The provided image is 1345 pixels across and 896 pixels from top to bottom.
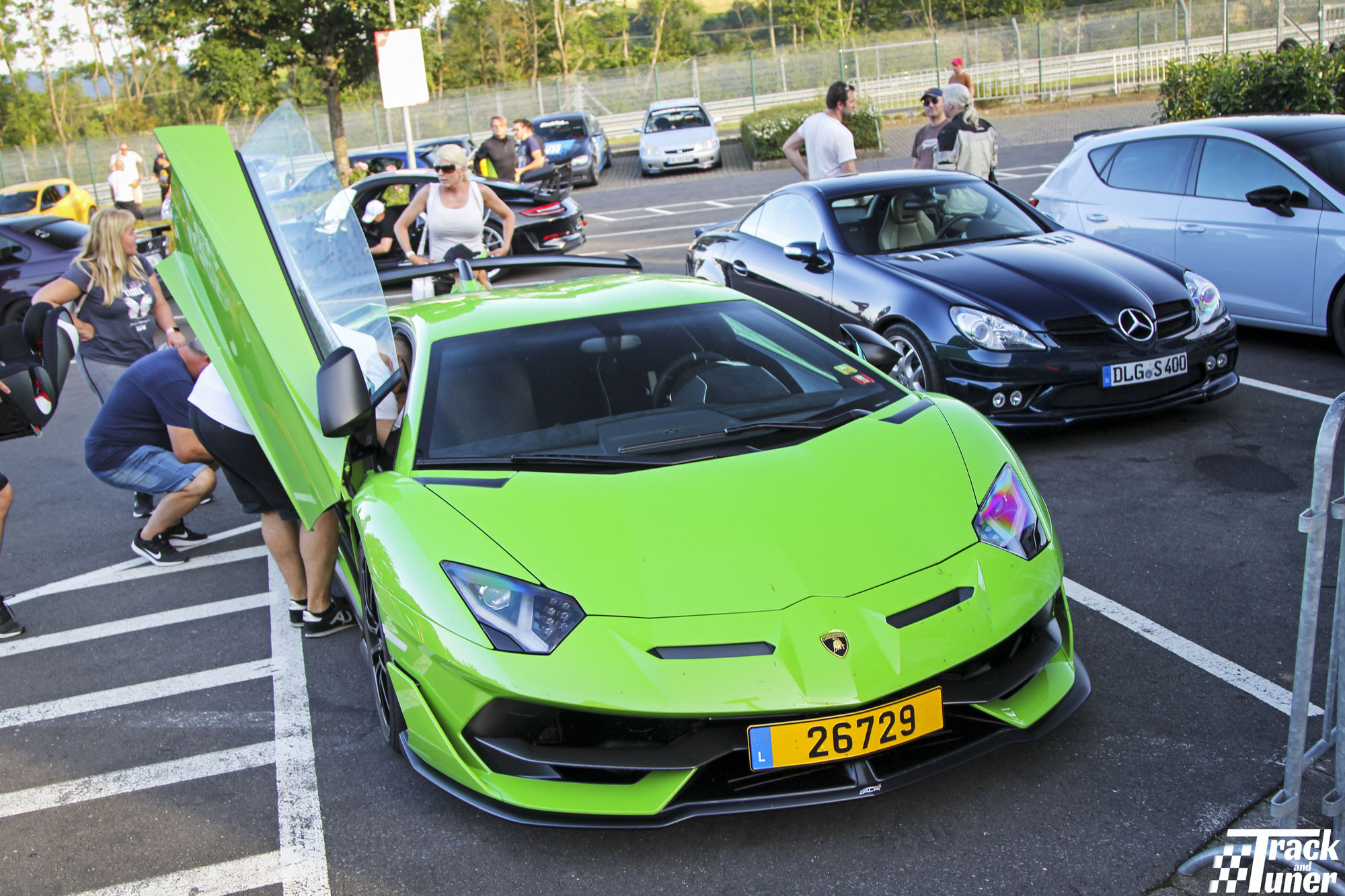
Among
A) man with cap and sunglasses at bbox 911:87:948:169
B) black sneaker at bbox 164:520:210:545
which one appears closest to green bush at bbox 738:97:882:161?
man with cap and sunglasses at bbox 911:87:948:169

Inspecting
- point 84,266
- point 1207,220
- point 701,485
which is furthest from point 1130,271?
point 84,266

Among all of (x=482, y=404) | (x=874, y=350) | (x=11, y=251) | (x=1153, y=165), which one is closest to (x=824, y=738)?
(x=482, y=404)

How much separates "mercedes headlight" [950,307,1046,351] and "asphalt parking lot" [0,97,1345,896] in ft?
1.92

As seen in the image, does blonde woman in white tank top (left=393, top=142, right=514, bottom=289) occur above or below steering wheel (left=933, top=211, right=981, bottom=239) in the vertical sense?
above

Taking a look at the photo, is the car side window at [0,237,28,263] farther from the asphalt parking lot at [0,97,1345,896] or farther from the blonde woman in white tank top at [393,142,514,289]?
the asphalt parking lot at [0,97,1345,896]

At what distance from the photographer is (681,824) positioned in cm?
290

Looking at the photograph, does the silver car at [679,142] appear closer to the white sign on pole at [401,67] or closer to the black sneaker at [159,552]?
the white sign on pole at [401,67]

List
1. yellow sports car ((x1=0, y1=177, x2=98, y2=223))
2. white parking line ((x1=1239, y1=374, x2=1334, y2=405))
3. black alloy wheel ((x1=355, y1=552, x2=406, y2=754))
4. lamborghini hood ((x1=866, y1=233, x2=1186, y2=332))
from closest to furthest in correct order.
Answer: black alloy wheel ((x1=355, y1=552, x2=406, y2=754)) < lamborghini hood ((x1=866, y1=233, x2=1186, y2=332)) < white parking line ((x1=1239, y1=374, x2=1334, y2=405)) < yellow sports car ((x1=0, y1=177, x2=98, y2=223))

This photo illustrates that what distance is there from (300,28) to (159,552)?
25.3 m

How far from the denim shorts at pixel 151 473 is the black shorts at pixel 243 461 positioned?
4.11 feet

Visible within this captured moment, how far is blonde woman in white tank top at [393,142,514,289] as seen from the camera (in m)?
7.67

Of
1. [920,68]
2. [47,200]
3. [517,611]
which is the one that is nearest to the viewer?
[517,611]

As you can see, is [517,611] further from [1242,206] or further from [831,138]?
[831,138]

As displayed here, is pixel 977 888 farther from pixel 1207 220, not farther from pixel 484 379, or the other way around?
pixel 1207 220
